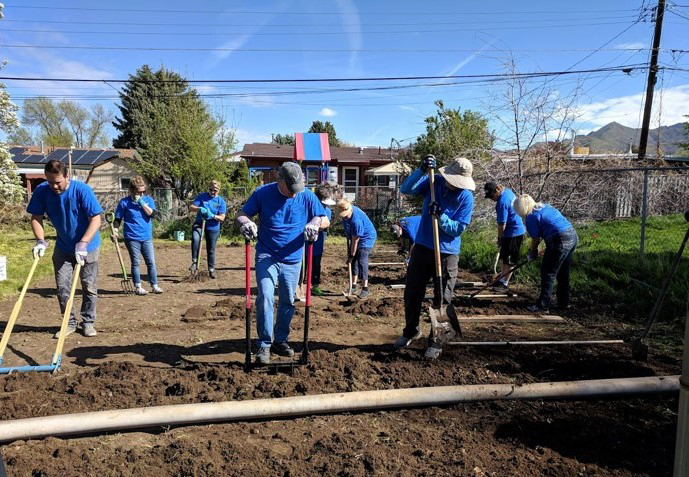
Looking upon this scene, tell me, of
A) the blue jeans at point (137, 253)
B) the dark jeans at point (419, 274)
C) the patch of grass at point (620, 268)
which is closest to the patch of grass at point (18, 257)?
the blue jeans at point (137, 253)

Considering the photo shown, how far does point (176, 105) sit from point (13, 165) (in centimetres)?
734

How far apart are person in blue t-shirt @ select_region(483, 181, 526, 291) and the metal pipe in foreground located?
4279mm

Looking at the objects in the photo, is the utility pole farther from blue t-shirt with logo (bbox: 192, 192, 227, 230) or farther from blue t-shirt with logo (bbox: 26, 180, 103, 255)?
blue t-shirt with logo (bbox: 26, 180, 103, 255)

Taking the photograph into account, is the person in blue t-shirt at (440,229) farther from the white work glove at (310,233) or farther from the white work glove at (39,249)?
the white work glove at (39,249)

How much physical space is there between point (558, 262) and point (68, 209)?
6247 millimetres

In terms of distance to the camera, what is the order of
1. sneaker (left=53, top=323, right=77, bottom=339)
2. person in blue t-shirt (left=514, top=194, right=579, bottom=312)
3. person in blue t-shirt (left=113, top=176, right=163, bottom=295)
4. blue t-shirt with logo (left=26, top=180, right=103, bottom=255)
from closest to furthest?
blue t-shirt with logo (left=26, top=180, right=103, bottom=255)
sneaker (left=53, top=323, right=77, bottom=339)
person in blue t-shirt (left=514, top=194, right=579, bottom=312)
person in blue t-shirt (left=113, top=176, right=163, bottom=295)

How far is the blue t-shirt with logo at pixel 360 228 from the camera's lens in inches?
293

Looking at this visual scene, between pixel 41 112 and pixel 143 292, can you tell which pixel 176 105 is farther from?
pixel 41 112

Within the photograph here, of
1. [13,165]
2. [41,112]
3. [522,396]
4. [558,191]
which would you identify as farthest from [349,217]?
[41,112]

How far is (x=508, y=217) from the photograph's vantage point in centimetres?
798

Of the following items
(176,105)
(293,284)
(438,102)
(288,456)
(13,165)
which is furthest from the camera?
(176,105)

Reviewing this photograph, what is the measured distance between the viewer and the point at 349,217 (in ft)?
24.4

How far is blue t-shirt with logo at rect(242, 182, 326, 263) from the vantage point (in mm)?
4336

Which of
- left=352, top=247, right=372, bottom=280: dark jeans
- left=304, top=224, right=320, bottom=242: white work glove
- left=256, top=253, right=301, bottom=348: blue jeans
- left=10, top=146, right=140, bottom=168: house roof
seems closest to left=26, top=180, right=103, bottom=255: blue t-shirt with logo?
left=256, top=253, right=301, bottom=348: blue jeans
